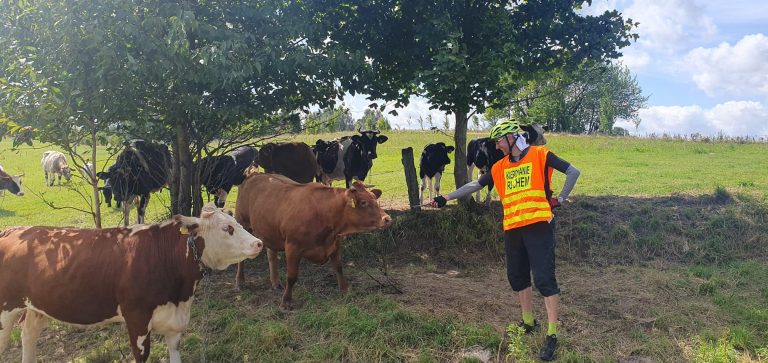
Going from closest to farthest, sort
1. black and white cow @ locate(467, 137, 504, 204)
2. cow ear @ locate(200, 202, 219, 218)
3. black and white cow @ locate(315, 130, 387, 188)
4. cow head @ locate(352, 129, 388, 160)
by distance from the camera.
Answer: cow ear @ locate(200, 202, 219, 218) → black and white cow @ locate(467, 137, 504, 204) → black and white cow @ locate(315, 130, 387, 188) → cow head @ locate(352, 129, 388, 160)

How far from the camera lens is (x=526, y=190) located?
5.25 m

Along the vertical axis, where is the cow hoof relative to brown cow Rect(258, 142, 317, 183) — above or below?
below

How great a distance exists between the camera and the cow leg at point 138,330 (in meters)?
4.49

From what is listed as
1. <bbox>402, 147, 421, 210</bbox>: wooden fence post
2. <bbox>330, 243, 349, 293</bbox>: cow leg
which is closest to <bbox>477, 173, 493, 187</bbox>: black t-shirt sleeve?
<bbox>330, 243, 349, 293</bbox>: cow leg

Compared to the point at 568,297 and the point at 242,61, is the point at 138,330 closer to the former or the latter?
the point at 242,61

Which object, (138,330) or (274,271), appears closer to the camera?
(138,330)

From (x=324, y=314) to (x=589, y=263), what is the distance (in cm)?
508

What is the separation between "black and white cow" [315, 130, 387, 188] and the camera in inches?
550

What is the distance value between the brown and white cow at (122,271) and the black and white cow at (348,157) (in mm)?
9101

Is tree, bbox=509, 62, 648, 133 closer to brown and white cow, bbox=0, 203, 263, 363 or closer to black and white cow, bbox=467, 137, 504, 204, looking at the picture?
black and white cow, bbox=467, 137, 504, 204

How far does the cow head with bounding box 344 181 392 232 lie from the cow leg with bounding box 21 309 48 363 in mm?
3313

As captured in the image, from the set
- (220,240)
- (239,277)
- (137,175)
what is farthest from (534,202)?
(137,175)

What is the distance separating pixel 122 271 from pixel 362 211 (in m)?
2.74

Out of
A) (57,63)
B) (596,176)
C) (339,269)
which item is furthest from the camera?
(596,176)
